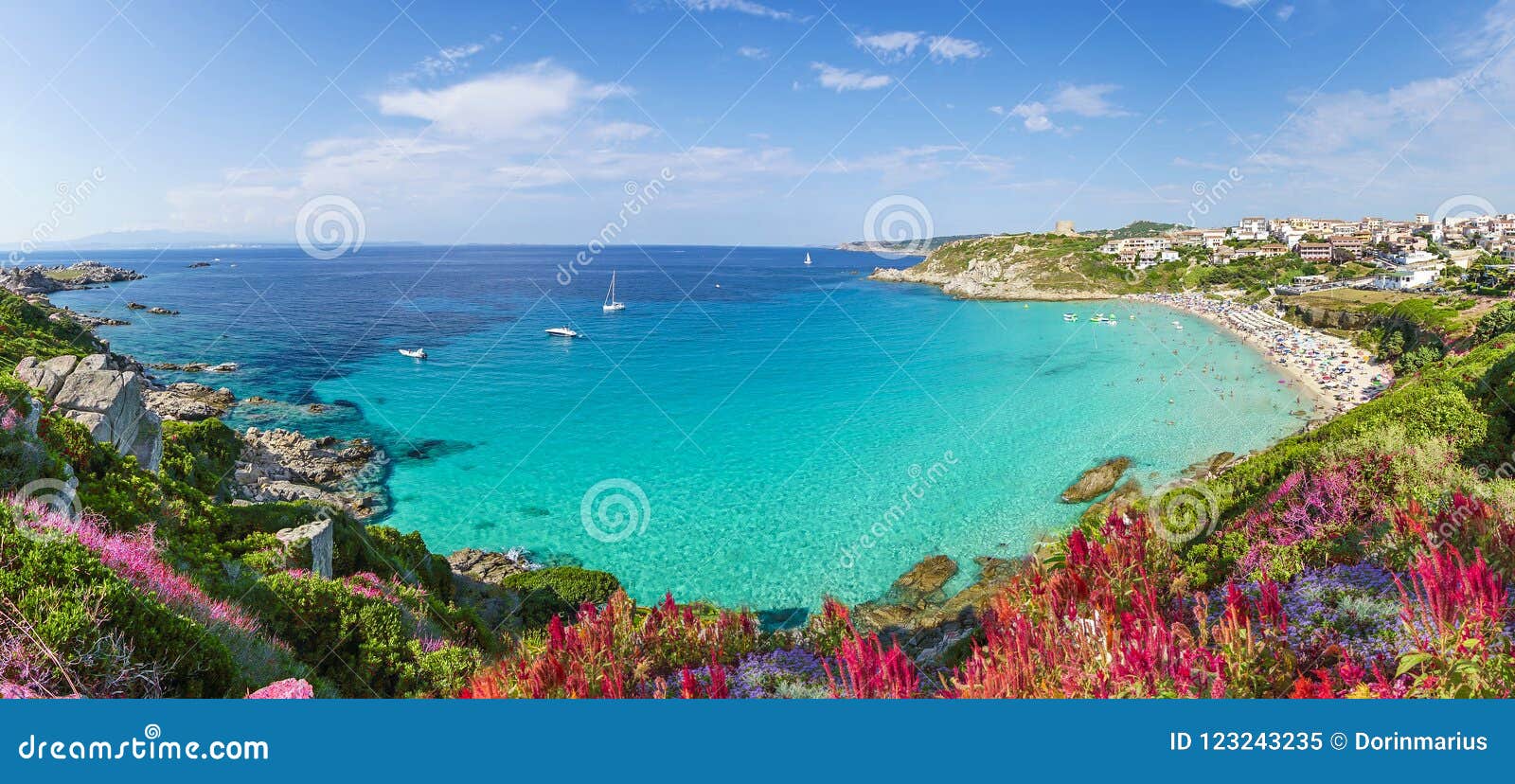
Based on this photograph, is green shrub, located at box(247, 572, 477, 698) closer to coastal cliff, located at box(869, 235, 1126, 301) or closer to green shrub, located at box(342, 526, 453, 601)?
green shrub, located at box(342, 526, 453, 601)

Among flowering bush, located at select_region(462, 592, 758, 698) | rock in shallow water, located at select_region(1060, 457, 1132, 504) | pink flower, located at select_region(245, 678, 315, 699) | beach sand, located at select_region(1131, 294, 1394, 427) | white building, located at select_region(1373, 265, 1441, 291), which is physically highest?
white building, located at select_region(1373, 265, 1441, 291)

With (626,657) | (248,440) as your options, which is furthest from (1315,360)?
(248,440)

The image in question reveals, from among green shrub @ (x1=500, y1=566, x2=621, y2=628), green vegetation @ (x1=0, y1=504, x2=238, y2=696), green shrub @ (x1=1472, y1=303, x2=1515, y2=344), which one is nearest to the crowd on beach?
green shrub @ (x1=1472, y1=303, x2=1515, y2=344)

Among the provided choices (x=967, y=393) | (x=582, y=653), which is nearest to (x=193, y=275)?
(x=967, y=393)

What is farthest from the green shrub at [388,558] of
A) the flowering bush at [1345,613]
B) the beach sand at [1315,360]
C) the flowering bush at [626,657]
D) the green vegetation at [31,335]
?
the beach sand at [1315,360]

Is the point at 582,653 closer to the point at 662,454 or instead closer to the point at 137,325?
the point at 662,454

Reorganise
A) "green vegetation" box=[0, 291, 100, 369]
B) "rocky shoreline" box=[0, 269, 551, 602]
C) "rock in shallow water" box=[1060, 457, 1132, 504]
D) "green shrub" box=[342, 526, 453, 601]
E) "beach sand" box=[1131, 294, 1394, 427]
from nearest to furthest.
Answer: "rocky shoreline" box=[0, 269, 551, 602] → "green shrub" box=[342, 526, 453, 601] → "green vegetation" box=[0, 291, 100, 369] → "rock in shallow water" box=[1060, 457, 1132, 504] → "beach sand" box=[1131, 294, 1394, 427]
